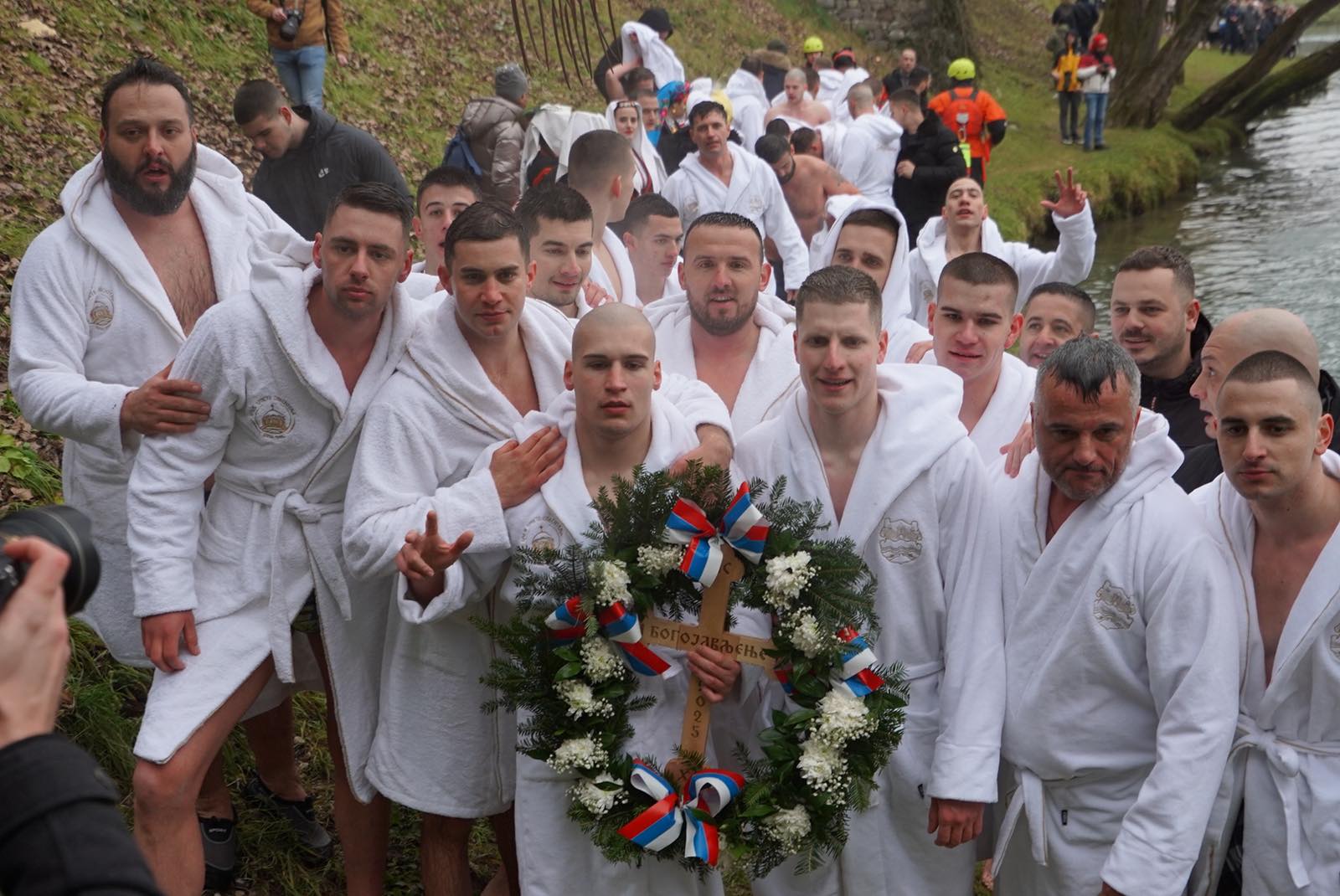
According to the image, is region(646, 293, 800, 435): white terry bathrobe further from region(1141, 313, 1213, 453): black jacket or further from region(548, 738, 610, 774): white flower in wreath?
region(548, 738, 610, 774): white flower in wreath

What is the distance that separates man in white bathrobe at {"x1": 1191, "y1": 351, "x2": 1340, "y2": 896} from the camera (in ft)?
10.9

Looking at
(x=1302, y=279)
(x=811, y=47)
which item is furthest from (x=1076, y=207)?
(x=811, y=47)

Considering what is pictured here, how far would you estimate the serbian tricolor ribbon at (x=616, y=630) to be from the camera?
343 cm

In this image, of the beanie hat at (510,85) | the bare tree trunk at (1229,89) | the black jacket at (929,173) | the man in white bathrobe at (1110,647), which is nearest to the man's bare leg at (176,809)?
the man in white bathrobe at (1110,647)

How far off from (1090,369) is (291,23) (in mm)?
8331

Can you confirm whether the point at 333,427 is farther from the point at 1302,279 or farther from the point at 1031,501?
the point at 1302,279

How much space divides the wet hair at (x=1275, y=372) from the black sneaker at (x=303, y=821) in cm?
349

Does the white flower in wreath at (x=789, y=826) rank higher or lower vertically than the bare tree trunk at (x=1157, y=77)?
lower

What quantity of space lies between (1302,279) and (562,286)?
12.6 meters

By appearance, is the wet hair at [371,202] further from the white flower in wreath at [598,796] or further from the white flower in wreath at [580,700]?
the white flower in wreath at [598,796]

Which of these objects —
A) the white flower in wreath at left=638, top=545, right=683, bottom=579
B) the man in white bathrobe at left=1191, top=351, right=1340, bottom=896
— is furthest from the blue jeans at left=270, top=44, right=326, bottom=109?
the man in white bathrobe at left=1191, top=351, right=1340, bottom=896

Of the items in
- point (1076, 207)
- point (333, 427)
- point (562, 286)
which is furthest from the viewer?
point (1076, 207)

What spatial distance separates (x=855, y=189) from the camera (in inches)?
459

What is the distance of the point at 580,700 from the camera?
344 cm
